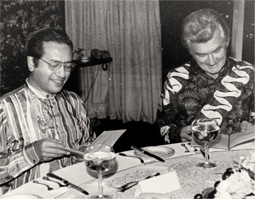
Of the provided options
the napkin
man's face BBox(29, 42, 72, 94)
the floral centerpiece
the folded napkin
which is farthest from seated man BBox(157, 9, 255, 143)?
the floral centerpiece

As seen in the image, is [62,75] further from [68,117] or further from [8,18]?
[8,18]

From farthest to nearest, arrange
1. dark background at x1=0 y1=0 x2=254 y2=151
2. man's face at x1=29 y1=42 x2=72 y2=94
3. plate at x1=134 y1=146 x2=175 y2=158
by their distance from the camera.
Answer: dark background at x1=0 y1=0 x2=254 y2=151
man's face at x1=29 y1=42 x2=72 y2=94
plate at x1=134 y1=146 x2=175 y2=158

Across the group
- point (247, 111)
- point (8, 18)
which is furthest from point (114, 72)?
point (247, 111)

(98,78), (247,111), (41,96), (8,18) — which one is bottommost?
(98,78)

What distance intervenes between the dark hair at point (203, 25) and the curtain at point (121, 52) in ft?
9.24

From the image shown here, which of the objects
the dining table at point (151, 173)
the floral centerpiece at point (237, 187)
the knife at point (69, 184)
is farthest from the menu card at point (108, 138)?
the floral centerpiece at point (237, 187)

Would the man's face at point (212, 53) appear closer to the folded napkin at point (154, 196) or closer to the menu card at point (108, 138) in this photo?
the menu card at point (108, 138)

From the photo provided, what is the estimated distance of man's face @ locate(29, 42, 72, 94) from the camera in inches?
82.0

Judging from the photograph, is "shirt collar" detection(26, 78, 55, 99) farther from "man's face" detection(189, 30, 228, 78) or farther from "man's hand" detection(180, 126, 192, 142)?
"man's face" detection(189, 30, 228, 78)

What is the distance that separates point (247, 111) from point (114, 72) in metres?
3.43

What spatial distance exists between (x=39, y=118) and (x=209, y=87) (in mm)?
1089

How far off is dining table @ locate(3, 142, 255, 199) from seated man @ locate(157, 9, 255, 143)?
604mm

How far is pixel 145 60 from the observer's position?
547 centimetres

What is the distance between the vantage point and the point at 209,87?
2.58 meters
